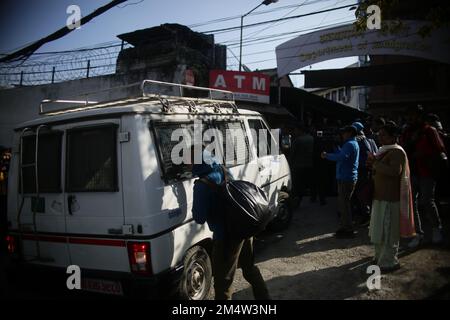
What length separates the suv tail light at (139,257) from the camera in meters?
2.55

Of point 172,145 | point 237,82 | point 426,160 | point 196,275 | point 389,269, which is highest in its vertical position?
point 237,82

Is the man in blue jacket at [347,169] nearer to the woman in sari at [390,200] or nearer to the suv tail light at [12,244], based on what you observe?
the woman in sari at [390,200]

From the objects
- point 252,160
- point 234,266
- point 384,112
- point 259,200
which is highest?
point 384,112

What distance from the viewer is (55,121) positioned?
2980mm

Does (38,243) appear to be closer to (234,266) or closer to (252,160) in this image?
(234,266)

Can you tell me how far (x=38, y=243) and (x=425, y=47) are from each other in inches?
454

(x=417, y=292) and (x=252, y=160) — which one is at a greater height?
(x=252, y=160)

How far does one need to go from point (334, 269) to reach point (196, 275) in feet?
6.37

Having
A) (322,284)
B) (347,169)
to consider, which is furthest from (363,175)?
(322,284)

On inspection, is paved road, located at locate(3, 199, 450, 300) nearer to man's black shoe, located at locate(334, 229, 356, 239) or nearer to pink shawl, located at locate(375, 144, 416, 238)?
man's black shoe, located at locate(334, 229, 356, 239)

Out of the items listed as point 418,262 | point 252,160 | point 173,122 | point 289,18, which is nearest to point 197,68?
point 289,18

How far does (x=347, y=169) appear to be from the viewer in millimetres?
4672

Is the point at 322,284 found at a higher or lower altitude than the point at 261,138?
lower

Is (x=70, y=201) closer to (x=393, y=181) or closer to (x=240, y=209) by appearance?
(x=240, y=209)
